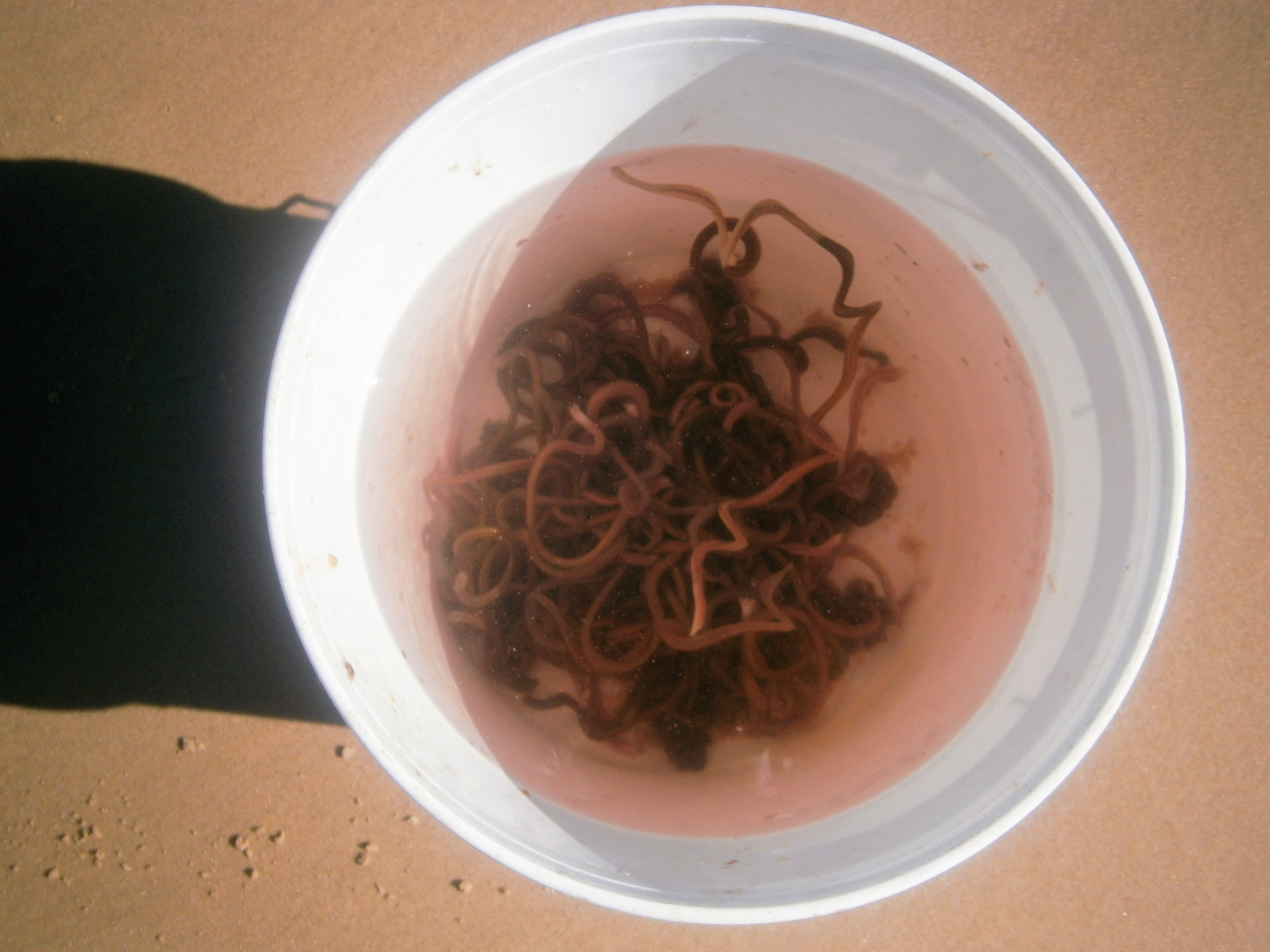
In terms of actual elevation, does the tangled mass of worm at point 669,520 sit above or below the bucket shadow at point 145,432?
above

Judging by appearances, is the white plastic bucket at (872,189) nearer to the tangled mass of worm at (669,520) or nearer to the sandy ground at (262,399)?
the tangled mass of worm at (669,520)

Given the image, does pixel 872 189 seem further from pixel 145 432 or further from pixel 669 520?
pixel 145 432

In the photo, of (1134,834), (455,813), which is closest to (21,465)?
(455,813)

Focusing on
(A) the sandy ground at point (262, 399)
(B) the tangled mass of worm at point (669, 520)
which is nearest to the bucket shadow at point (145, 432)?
(A) the sandy ground at point (262, 399)

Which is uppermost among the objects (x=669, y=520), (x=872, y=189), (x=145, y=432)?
(x=872, y=189)

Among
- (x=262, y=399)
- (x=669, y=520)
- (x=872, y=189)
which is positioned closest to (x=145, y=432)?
(x=262, y=399)
